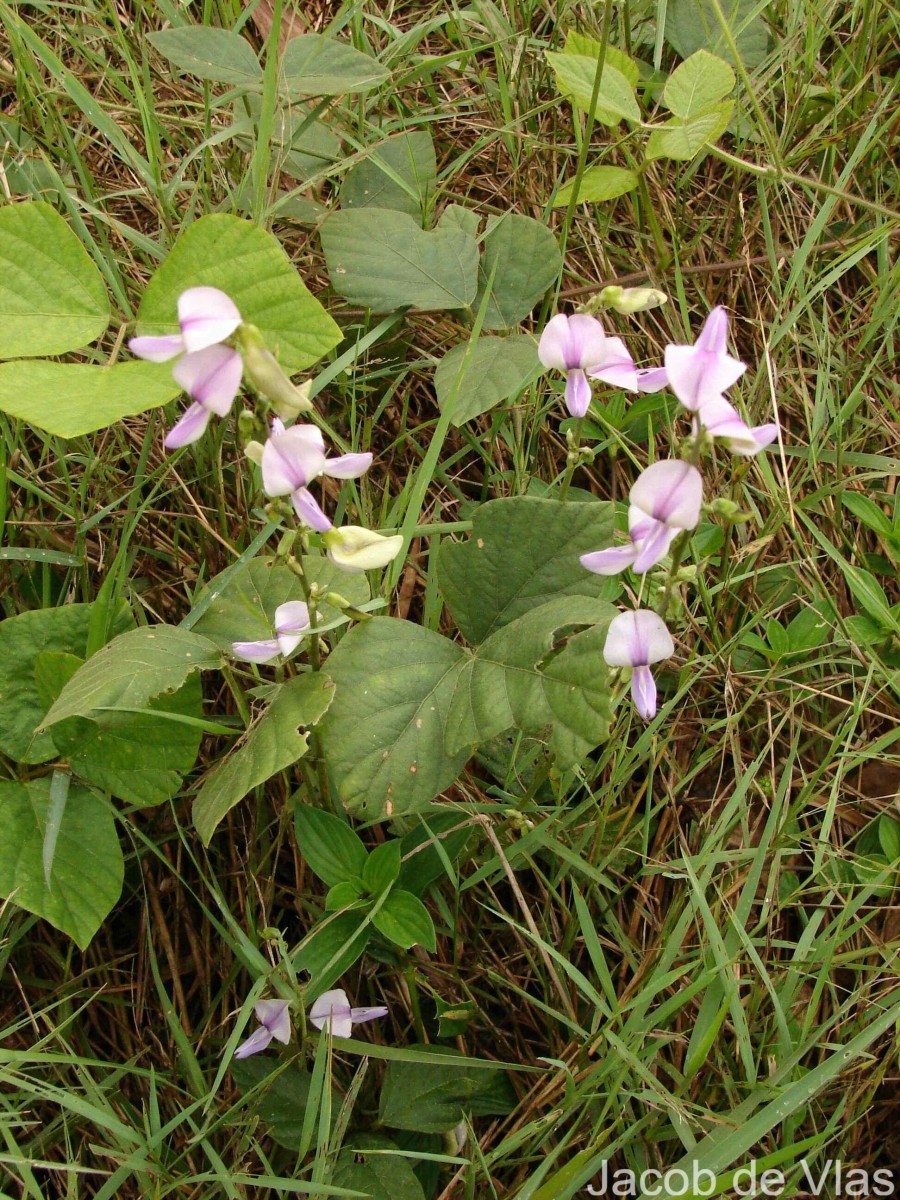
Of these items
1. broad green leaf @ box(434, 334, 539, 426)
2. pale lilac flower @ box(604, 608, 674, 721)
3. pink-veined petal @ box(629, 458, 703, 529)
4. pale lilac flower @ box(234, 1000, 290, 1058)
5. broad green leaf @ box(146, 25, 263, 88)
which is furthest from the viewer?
broad green leaf @ box(146, 25, 263, 88)

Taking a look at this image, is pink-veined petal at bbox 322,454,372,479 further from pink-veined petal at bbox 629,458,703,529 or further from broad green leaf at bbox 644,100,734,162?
broad green leaf at bbox 644,100,734,162

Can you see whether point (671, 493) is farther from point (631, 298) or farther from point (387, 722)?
point (387, 722)

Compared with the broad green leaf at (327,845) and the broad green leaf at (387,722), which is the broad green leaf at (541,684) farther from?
the broad green leaf at (327,845)

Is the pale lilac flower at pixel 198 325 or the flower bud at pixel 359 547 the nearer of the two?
the pale lilac flower at pixel 198 325

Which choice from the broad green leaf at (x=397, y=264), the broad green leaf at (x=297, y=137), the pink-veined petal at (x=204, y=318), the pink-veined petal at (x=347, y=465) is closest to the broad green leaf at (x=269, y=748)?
the pink-veined petal at (x=347, y=465)

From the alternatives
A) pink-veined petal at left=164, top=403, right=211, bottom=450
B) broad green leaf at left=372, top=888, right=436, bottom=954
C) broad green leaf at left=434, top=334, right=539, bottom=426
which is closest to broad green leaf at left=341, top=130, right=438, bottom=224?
broad green leaf at left=434, top=334, right=539, bottom=426

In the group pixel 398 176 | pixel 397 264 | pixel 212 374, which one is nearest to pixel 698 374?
pixel 212 374
